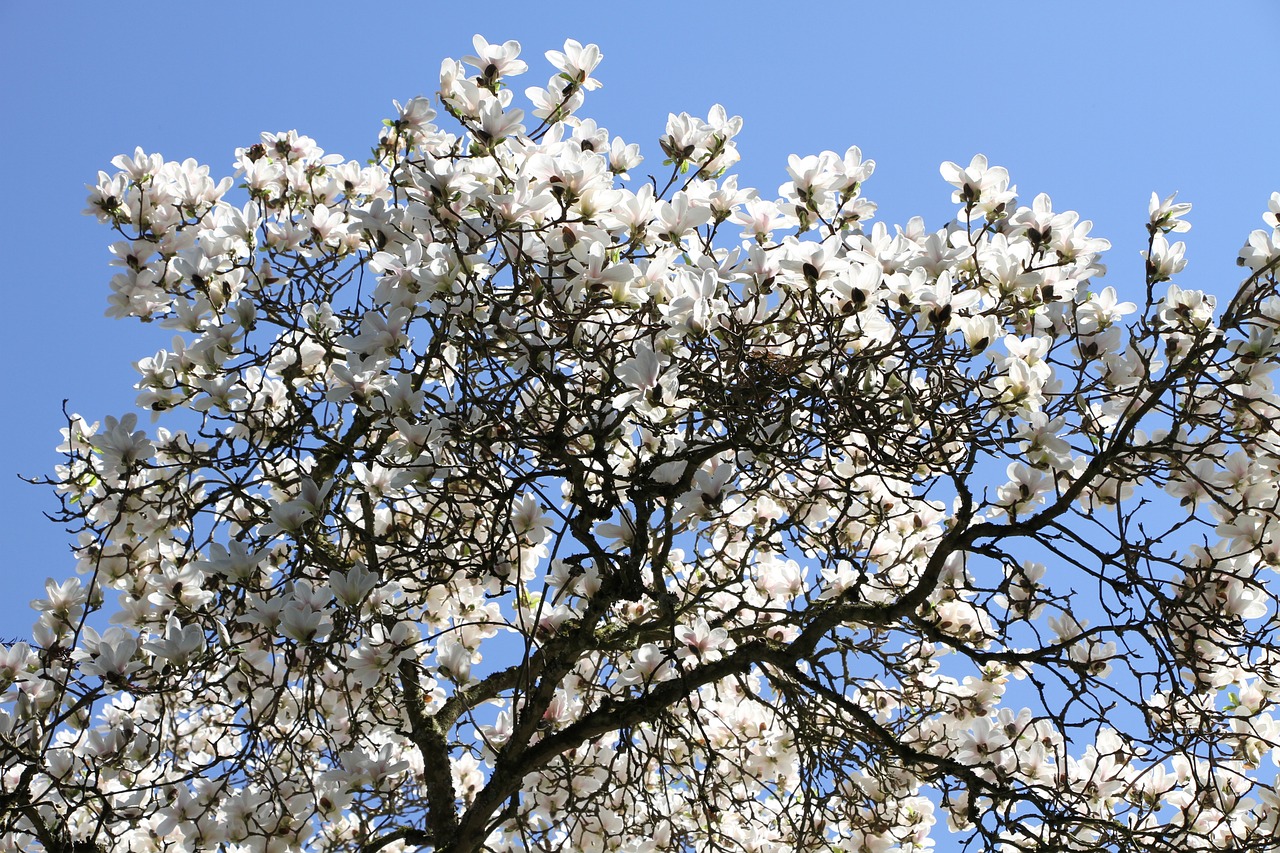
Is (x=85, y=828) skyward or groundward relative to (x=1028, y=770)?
groundward

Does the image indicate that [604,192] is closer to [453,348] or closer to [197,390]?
[453,348]

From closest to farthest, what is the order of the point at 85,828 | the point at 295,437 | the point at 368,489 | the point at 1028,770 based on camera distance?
the point at 368,489 < the point at 295,437 < the point at 1028,770 < the point at 85,828

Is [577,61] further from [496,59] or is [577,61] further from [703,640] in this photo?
[703,640]

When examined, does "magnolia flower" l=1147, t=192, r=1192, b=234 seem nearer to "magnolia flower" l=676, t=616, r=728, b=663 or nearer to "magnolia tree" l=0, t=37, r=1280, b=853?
"magnolia tree" l=0, t=37, r=1280, b=853

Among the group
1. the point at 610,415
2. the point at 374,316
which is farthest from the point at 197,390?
the point at 610,415

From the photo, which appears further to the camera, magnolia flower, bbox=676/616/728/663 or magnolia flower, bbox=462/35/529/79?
magnolia flower, bbox=676/616/728/663

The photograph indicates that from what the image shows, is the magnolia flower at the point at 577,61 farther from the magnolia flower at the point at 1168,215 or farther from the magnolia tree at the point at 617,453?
the magnolia flower at the point at 1168,215

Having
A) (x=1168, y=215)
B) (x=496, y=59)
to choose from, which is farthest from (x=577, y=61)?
(x=1168, y=215)

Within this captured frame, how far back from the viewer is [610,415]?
255 centimetres

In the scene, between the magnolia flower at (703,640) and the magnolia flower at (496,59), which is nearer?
the magnolia flower at (496,59)

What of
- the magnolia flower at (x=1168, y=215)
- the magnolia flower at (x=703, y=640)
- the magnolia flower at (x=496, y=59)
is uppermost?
the magnolia flower at (x=1168, y=215)

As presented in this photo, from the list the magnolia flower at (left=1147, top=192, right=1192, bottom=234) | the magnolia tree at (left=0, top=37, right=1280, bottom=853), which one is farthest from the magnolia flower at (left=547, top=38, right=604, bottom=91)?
the magnolia flower at (left=1147, top=192, right=1192, bottom=234)

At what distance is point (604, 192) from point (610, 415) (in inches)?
19.8

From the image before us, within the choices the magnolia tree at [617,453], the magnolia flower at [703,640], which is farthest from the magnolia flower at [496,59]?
the magnolia flower at [703,640]
